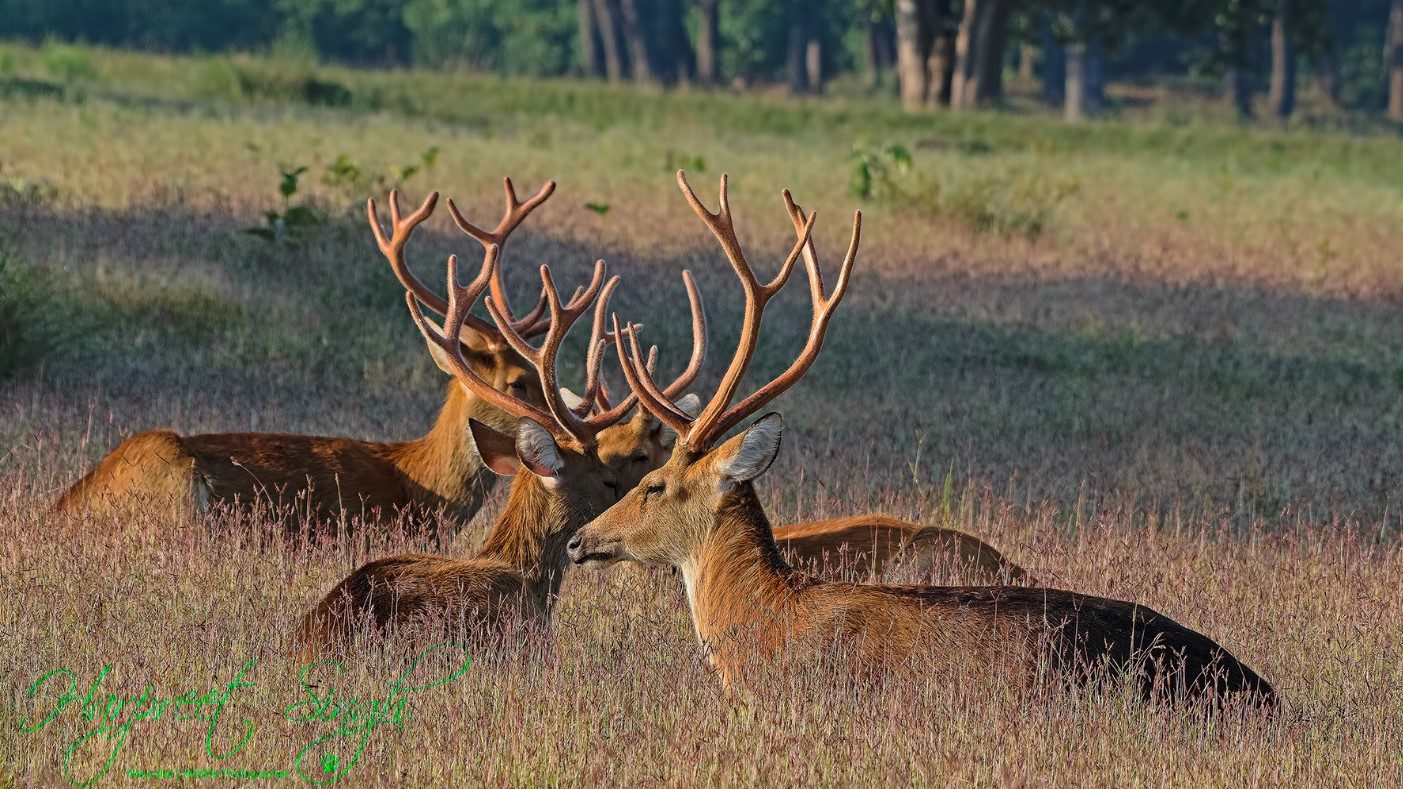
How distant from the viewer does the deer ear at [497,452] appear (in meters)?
6.47

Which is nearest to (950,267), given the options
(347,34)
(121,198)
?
(121,198)

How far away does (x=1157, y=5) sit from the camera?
41250 mm

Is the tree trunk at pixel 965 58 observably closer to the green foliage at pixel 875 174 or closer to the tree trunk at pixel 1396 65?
the green foliage at pixel 875 174

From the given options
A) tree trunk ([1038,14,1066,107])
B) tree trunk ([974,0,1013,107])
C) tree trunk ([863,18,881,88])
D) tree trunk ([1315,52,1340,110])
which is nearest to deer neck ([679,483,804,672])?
tree trunk ([974,0,1013,107])

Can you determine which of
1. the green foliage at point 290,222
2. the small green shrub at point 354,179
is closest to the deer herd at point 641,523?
the green foliage at point 290,222

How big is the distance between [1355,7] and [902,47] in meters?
34.7

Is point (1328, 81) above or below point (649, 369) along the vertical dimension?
below

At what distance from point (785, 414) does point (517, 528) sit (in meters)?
5.10

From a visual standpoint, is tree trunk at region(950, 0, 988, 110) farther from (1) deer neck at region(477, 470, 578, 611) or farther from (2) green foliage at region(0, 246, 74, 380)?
(1) deer neck at region(477, 470, 578, 611)

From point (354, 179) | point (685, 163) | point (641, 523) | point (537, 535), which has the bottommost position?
point (685, 163)

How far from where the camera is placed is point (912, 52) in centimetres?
4131

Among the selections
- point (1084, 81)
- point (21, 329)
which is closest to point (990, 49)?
point (1084, 81)

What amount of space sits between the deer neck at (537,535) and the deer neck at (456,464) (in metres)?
1.28

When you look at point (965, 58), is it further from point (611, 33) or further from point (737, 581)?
point (737, 581)
